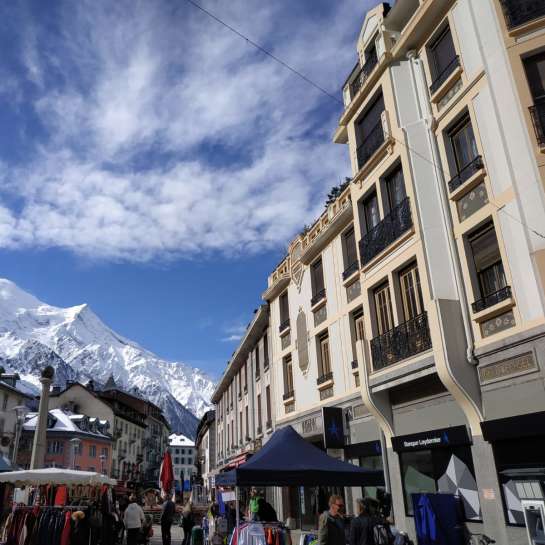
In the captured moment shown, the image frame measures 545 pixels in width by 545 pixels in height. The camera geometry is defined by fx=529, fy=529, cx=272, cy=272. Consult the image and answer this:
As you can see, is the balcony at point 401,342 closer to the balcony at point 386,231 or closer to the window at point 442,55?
the balcony at point 386,231

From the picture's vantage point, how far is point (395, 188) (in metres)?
14.4

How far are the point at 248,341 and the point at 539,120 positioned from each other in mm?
21665

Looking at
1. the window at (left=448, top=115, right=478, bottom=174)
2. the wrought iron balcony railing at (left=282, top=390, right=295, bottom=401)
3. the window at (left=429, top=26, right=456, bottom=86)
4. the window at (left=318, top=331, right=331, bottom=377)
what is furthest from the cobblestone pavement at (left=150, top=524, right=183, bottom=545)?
the window at (left=429, top=26, right=456, bottom=86)

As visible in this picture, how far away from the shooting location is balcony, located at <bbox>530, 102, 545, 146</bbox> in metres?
10.0

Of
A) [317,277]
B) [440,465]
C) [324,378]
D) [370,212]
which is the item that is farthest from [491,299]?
[317,277]

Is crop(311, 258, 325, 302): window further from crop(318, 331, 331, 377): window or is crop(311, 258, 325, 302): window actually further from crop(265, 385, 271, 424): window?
crop(265, 385, 271, 424): window

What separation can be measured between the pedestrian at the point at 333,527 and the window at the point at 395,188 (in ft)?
27.0

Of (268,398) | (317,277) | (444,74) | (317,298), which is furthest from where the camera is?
(268,398)

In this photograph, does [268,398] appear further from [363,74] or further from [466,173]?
[466,173]

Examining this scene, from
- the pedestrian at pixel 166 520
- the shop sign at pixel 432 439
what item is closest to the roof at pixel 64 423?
the pedestrian at pixel 166 520

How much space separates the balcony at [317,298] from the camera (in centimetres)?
1908

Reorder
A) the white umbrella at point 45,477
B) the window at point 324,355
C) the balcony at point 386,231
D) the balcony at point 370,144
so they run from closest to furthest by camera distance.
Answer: the balcony at point 386,231
the balcony at point 370,144
the white umbrella at point 45,477
the window at point 324,355

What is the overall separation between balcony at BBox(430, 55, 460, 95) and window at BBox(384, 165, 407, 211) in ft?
6.97

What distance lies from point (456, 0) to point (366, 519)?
455 inches
